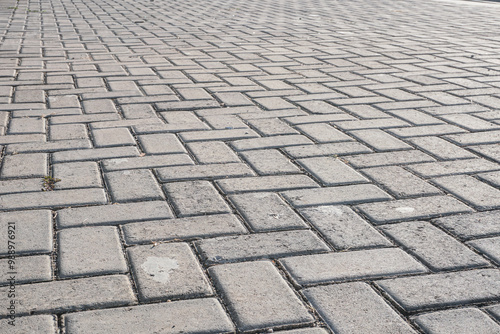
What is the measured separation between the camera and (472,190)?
8.99 feet

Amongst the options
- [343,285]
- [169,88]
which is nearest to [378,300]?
[343,285]

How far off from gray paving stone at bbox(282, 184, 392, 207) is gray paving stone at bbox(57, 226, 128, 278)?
2.66 ft

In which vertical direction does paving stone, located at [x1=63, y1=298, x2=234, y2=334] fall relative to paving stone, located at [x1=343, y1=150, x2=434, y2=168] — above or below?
below

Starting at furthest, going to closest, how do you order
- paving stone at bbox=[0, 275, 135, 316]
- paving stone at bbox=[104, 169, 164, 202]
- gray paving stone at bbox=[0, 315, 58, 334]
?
paving stone at bbox=[104, 169, 164, 202] → paving stone at bbox=[0, 275, 135, 316] → gray paving stone at bbox=[0, 315, 58, 334]

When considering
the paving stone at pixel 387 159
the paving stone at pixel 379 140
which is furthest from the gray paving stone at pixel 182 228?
the paving stone at pixel 379 140

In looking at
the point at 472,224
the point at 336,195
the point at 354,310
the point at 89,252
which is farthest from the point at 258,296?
the point at 472,224

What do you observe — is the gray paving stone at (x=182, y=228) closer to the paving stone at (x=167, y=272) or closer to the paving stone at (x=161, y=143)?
the paving stone at (x=167, y=272)

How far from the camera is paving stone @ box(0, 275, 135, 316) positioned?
1818 mm

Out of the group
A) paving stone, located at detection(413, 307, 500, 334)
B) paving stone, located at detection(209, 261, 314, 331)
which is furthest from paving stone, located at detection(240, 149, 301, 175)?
A: paving stone, located at detection(413, 307, 500, 334)

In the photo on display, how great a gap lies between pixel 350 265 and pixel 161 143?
1.55 meters

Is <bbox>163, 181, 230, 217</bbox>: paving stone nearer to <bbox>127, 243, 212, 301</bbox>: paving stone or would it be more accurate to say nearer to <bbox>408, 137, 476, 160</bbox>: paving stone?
<bbox>127, 243, 212, 301</bbox>: paving stone

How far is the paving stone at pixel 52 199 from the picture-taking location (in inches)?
98.3

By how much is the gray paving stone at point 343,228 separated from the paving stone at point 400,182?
34cm

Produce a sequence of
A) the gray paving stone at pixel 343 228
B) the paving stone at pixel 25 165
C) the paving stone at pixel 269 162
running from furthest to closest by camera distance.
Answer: the paving stone at pixel 269 162 < the paving stone at pixel 25 165 < the gray paving stone at pixel 343 228
